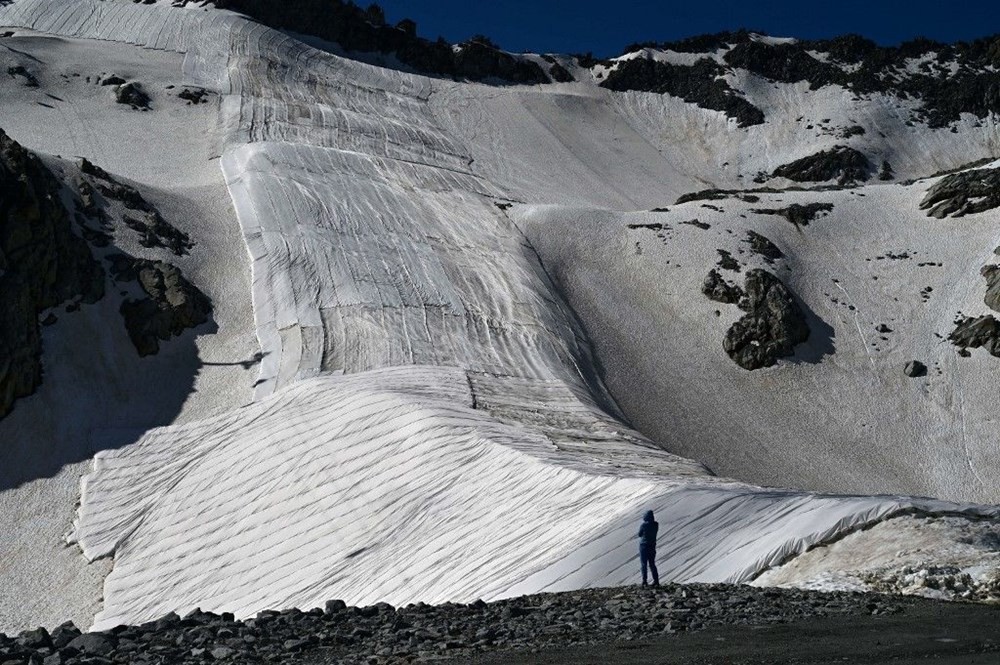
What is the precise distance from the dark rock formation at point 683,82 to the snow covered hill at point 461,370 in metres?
13.3

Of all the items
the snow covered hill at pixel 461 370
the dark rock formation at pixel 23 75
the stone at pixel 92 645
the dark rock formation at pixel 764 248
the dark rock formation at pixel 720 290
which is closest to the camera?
the stone at pixel 92 645

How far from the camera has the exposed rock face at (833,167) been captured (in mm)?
76688

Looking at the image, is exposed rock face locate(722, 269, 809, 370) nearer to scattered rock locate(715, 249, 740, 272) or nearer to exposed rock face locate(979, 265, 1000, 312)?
scattered rock locate(715, 249, 740, 272)

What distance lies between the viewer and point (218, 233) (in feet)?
152

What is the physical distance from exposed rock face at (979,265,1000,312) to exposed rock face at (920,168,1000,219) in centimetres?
607

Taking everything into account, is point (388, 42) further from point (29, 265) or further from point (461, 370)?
point (461, 370)

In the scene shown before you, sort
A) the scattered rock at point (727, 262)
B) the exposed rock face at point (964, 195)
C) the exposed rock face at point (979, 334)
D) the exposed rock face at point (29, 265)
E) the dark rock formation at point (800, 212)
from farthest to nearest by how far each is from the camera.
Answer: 1. the dark rock formation at point (800, 212)
2. the exposed rock face at point (964, 195)
3. the scattered rock at point (727, 262)
4. the exposed rock face at point (979, 334)
5. the exposed rock face at point (29, 265)

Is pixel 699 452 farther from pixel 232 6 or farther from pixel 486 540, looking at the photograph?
pixel 232 6

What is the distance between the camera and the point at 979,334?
4284 cm

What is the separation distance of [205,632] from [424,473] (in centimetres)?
1392

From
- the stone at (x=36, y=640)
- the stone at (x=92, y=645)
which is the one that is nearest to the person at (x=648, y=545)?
the stone at (x=92, y=645)

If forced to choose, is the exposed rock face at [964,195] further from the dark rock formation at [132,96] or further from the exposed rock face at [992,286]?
the dark rock formation at [132,96]

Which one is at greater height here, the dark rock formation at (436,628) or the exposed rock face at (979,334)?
the dark rock formation at (436,628)

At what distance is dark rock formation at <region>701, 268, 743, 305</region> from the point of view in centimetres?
4544
